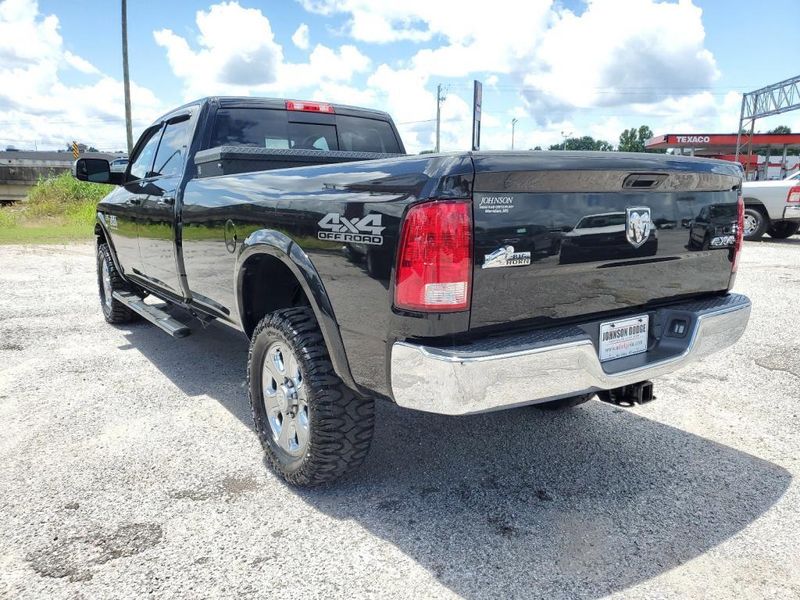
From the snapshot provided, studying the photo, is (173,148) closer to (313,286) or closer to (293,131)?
(293,131)

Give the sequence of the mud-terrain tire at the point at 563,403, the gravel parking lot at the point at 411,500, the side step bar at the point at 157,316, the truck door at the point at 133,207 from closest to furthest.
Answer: the gravel parking lot at the point at 411,500 → the mud-terrain tire at the point at 563,403 → the side step bar at the point at 157,316 → the truck door at the point at 133,207

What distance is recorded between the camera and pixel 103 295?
6.35m

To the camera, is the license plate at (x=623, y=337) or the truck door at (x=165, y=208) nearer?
the license plate at (x=623, y=337)

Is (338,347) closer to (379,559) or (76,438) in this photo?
(379,559)

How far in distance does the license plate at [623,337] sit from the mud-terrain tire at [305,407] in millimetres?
1056

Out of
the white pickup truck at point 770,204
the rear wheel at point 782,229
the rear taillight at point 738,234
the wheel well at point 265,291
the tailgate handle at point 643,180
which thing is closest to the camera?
the tailgate handle at point 643,180

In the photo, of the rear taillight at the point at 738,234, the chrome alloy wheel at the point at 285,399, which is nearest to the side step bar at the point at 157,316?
the chrome alloy wheel at the point at 285,399

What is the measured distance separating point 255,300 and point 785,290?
725 cm

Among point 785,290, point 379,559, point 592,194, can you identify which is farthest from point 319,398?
point 785,290

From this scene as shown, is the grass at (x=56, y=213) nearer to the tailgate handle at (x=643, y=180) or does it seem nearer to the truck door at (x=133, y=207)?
the truck door at (x=133, y=207)

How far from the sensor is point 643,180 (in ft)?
8.38

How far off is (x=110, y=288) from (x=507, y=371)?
16.6ft

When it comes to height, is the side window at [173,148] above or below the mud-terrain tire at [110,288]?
above

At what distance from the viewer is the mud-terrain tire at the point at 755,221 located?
1318 cm
